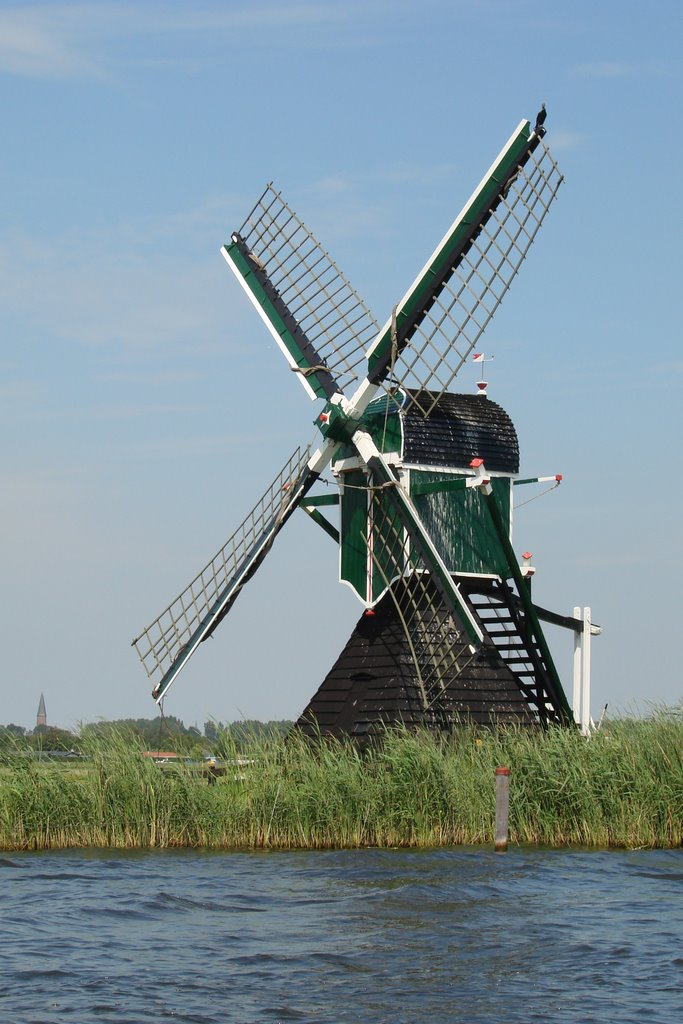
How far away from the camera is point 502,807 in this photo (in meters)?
13.4

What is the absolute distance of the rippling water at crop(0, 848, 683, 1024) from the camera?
8.61m

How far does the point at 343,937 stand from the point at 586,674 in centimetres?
943

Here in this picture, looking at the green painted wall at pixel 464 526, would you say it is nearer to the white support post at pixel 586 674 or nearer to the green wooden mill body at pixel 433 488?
the green wooden mill body at pixel 433 488

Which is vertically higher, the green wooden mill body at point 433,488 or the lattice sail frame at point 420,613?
the green wooden mill body at point 433,488

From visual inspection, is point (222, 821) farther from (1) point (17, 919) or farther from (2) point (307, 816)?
(1) point (17, 919)

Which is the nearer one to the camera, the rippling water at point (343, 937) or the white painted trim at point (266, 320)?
A: the rippling water at point (343, 937)

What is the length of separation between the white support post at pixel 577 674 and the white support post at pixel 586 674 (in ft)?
0.17

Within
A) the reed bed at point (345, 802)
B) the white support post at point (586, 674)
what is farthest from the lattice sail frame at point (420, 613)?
the reed bed at point (345, 802)

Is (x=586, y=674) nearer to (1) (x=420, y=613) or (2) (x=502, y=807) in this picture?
(1) (x=420, y=613)

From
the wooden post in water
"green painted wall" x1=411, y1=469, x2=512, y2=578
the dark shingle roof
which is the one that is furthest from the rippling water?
the dark shingle roof

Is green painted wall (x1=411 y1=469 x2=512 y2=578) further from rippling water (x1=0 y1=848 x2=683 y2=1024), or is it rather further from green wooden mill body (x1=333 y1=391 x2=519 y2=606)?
rippling water (x1=0 y1=848 x2=683 y2=1024)

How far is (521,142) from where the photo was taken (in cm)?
1789

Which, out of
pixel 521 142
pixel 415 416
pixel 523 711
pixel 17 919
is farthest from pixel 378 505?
pixel 17 919

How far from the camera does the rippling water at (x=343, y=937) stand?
861 cm
